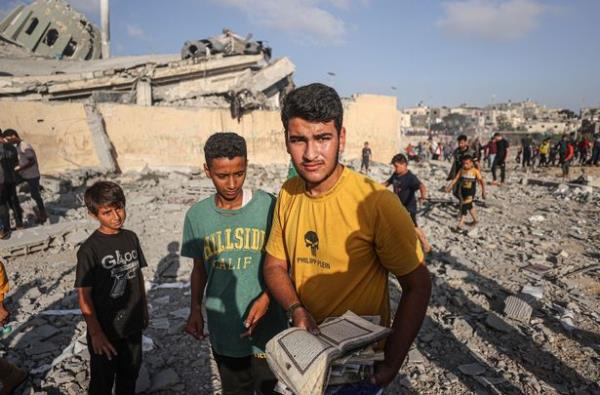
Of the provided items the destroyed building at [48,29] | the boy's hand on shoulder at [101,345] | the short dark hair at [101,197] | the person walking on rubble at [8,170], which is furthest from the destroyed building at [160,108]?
the boy's hand on shoulder at [101,345]

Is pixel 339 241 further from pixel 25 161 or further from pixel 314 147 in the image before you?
pixel 25 161

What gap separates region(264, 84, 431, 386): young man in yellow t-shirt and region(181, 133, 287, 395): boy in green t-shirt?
0.36 metres

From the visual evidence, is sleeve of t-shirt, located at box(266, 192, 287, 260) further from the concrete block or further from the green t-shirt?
the concrete block

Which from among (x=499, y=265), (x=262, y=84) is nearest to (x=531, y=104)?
(x=262, y=84)

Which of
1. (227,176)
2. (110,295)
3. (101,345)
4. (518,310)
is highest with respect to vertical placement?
(227,176)

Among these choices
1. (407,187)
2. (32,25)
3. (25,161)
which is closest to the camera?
(407,187)

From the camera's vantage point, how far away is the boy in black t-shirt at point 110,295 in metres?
1.94

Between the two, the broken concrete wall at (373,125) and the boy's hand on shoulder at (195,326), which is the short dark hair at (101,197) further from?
the broken concrete wall at (373,125)

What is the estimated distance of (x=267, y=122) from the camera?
15367mm

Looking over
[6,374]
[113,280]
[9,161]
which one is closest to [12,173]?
[9,161]

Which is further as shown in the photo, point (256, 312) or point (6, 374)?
point (6, 374)

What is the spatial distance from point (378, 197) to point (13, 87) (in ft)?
56.1

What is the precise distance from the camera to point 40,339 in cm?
316

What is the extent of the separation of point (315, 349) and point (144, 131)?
538 inches
